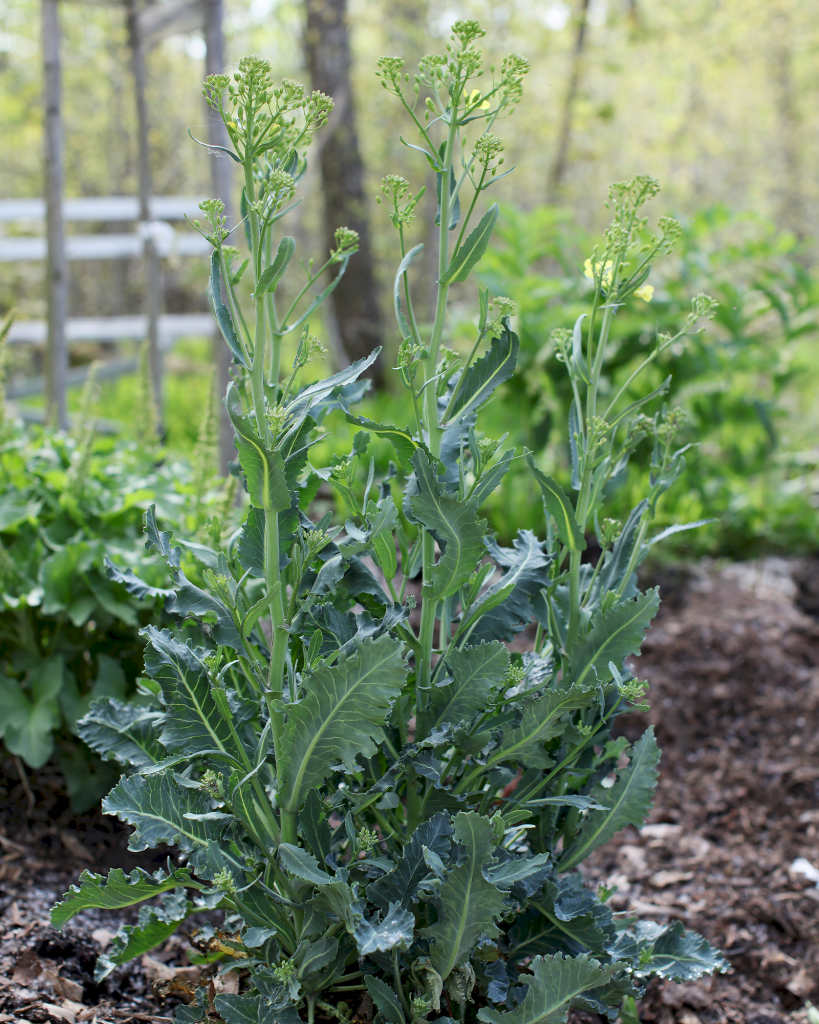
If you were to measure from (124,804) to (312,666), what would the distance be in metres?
0.36

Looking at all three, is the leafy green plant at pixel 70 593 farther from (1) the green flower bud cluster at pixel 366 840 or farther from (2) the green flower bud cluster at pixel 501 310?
(2) the green flower bud cluster at pixel 501 310

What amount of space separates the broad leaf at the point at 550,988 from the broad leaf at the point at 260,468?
75 centimetres

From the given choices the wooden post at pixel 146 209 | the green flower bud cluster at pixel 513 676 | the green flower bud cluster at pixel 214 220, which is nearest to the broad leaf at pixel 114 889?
the green flower bud cluster at pixel 513 676

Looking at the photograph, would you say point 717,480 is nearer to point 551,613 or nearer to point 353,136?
point 551,613

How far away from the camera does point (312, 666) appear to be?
46.3 inches

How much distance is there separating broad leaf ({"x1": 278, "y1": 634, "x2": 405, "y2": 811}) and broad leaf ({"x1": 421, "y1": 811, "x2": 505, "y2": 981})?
17 cm

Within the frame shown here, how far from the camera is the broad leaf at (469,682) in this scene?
1.19 metres

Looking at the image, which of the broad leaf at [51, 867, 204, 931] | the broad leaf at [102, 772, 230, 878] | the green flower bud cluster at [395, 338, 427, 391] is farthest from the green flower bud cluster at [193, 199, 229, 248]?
the broad leaf at [51, 867, 204, 931]

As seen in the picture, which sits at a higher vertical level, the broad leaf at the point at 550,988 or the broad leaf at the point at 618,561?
the broad leaf at the point at 618,561

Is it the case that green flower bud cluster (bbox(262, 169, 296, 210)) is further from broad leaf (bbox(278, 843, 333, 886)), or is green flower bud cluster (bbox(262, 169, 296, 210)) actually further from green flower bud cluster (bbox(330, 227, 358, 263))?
broad leaf (bbox(278, 843, 333, 886))

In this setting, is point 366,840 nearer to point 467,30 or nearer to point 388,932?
point 388,932

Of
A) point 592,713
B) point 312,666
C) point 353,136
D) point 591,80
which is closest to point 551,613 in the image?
point 592,713

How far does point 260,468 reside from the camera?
1.09m

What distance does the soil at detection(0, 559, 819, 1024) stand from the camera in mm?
1569
